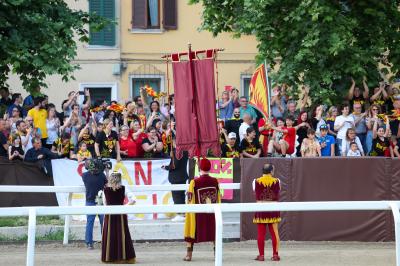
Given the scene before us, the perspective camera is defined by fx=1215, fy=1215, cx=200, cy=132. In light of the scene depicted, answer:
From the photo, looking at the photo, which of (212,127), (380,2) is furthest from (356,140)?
(212,127)

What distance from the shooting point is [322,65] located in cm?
2831

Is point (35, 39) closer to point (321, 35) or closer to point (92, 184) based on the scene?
point (92, 184)

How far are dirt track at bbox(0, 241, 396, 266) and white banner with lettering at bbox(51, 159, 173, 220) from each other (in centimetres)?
157

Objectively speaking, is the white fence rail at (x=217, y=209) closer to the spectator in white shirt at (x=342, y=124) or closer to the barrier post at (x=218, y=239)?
the barrier post at (x=218, y=239)

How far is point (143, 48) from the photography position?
123 feet

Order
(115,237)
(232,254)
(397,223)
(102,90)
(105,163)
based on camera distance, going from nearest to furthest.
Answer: (397,223) < (115,237) < (232,254) < (105,163) < (102,90)

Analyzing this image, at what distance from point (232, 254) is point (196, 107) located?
2.75 m

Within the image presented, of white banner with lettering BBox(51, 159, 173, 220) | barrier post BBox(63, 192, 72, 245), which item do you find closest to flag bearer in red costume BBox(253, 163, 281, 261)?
barrier post BBox(63, 192, 72, 245)

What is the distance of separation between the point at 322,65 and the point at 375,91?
1410mm

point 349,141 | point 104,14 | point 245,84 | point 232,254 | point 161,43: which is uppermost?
Result: point 104,14

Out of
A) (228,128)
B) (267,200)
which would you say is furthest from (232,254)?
(228,128)

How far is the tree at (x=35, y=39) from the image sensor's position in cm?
2239

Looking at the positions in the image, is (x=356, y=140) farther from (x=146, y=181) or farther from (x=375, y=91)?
(x=146, y=181)

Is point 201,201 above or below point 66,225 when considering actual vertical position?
above
